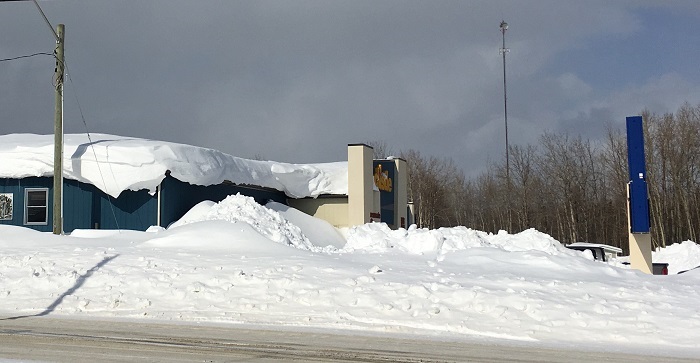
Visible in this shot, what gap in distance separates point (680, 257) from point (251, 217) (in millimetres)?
21871

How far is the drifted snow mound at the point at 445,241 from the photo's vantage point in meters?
24.3

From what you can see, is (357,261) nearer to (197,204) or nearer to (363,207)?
(197,204)

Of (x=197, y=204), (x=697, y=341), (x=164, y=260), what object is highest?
(x=197, y=204)

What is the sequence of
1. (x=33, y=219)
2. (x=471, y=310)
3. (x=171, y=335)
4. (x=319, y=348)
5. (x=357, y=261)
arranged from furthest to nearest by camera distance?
(x=33, y=219), (x=357, y=261), (x=471, y=310), (x=171, y=335), (x=319, y=348)

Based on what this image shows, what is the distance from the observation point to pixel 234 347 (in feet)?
35.5

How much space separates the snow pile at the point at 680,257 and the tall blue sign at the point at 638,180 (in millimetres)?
13184

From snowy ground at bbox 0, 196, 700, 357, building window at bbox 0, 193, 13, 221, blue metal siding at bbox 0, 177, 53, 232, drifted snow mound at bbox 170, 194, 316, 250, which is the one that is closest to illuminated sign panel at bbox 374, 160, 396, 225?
drifted snow mound at bbox 170, 194, 316, 250

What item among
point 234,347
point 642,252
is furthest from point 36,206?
point 642,252

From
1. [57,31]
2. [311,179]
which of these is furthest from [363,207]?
[57,31]

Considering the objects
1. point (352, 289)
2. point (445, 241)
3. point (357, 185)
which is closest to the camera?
point (352, 289)

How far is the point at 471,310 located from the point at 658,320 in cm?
317

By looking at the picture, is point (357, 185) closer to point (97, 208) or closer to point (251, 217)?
point (251, 217)

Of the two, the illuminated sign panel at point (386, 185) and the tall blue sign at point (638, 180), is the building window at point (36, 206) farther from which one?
the tall blue sign at point (638, 180)

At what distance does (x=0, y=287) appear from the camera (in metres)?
17.2
